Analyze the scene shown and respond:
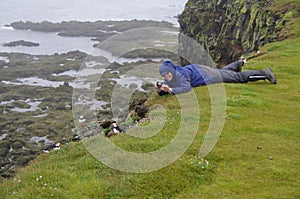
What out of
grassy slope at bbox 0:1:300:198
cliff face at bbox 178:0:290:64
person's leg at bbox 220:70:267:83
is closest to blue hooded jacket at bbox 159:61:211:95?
person's leg at bbox 220:70:267:83

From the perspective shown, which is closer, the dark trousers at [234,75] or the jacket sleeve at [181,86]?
the jacket sleeve at [181,86]

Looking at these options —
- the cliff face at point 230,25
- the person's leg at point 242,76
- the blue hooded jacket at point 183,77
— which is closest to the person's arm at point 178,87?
the blue hooded jacket at point 183,77

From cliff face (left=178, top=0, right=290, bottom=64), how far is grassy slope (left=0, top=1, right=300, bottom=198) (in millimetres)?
24638

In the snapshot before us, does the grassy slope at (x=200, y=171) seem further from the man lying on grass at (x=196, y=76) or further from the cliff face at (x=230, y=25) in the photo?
the cliff face at (x=230, y=25)

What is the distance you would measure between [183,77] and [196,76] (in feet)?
3.93

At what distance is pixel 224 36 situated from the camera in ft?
191

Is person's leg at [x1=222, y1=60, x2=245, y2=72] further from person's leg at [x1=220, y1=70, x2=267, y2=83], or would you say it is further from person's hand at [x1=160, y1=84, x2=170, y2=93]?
person's hand at [x1=160, y1=84, x2=170, y2=93]

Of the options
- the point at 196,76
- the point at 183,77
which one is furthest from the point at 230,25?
the point at 183,77

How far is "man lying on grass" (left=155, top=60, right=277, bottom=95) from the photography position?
619 inches

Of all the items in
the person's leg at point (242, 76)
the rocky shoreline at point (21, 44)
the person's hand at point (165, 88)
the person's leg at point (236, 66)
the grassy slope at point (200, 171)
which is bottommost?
the rocky shoreline at point (21, 44)

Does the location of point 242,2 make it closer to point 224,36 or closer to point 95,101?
point 224,36

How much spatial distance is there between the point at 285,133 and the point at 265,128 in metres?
0.67

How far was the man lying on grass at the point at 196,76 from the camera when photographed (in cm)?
1571

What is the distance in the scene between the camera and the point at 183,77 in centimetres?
1611
